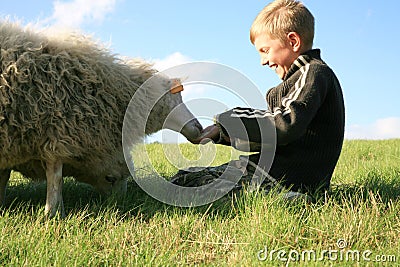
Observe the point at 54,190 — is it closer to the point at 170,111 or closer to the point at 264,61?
the point at 170,111

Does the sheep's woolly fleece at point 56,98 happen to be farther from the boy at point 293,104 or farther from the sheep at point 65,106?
the boy at point 293,104

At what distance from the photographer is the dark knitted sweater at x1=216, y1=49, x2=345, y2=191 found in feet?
11.1

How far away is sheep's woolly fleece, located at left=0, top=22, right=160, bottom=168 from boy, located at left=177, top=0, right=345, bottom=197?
874mm

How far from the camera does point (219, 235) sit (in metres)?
3.23

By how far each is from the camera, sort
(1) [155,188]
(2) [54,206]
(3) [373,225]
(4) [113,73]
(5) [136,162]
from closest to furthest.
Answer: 1. (3) [373,225]
2. (2) [54,206]
3. (4) [113,73]
4. (1) [155,188]
5. (5) [136,162]

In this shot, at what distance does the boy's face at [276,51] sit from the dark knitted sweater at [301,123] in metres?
0.11

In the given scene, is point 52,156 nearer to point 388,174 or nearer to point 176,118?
point 176,118

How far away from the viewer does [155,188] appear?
4508 mm

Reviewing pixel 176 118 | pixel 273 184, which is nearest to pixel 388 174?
pixel 273 184

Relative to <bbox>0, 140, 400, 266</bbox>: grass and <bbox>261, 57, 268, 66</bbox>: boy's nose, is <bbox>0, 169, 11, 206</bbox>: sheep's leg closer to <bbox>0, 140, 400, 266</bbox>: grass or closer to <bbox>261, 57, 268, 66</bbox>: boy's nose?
<bbox>0, 140, 400, 266</bbox>: grass

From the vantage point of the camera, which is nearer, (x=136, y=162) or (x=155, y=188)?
(x=155, y=188)

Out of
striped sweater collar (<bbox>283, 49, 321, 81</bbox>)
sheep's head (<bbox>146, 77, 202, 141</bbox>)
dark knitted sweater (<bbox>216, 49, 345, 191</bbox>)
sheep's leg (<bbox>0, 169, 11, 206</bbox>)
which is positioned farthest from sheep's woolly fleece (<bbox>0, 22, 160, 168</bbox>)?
striped sweater collar (<bbox>283, 49, 321, 81</bbox>)

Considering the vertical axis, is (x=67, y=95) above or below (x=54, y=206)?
above

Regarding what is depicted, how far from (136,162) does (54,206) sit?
128 cm
